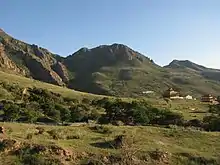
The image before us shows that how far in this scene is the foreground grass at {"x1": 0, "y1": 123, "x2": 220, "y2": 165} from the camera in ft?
95.9

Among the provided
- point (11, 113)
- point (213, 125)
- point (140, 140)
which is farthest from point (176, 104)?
point (140, 140)

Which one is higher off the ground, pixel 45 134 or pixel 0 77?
pixel 0 77

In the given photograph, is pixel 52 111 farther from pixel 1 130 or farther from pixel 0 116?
pixel 1 130

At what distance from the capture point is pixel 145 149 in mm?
29578

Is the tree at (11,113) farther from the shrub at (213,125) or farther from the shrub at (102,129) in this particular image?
the shrub at (213,125)

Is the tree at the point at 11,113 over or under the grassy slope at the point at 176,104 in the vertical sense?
under

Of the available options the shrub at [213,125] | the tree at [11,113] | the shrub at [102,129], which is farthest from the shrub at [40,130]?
the shrub at [213,125]

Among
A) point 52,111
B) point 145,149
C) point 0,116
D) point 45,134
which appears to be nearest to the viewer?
point 145,149

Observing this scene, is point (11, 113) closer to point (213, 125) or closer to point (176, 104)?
point (213, 125)

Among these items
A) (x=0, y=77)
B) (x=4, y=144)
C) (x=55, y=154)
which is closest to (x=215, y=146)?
(x=55, y=154)

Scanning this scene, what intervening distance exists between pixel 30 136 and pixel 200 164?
42.5 feet

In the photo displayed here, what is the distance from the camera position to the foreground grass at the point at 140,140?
95.9 ft

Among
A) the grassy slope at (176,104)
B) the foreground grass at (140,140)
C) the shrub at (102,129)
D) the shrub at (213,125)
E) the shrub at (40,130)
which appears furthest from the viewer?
the grassy slope at (176,104)

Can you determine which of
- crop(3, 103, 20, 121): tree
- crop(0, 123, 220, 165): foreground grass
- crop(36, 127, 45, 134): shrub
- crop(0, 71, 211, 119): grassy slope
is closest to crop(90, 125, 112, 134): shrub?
crop(0, 123, 220, 165): foreground grass
